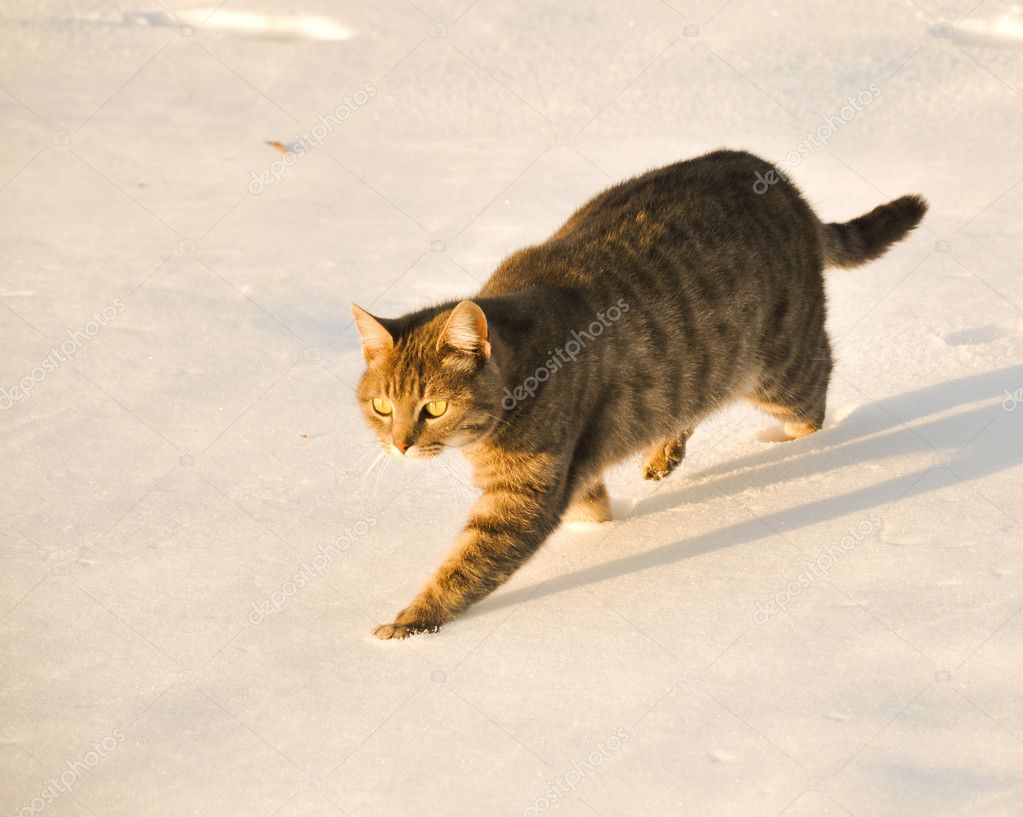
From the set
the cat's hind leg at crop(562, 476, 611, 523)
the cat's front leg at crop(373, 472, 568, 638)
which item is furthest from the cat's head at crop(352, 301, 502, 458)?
the cat's hind leg at crop(562, 476, 611, 523)

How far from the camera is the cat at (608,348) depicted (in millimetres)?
3732

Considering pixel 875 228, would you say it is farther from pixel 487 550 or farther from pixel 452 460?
pixel 487 550

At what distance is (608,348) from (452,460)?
99cm

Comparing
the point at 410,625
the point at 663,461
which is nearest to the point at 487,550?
the point at 410,625

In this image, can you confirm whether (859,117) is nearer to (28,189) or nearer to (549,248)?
(549,248)

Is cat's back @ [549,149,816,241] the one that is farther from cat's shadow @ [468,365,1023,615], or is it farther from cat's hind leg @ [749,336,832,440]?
cat's shadow @ [468,365,1023,615]

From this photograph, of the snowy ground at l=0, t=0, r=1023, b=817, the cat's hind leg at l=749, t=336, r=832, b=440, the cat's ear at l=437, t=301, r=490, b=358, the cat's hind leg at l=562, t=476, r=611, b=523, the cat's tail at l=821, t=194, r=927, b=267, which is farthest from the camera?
the cat's tail at l=821, t=194, r=927, b=267

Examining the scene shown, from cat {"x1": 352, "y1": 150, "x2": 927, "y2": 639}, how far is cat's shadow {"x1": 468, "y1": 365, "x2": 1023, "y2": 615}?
0.59 ft

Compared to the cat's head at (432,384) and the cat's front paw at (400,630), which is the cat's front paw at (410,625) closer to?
the cat's front paw at (400,630)

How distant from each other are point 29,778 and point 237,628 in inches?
30.5

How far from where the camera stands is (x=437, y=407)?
3705 mm

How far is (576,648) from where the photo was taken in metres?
3.56

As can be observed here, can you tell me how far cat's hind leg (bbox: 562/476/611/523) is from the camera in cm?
427

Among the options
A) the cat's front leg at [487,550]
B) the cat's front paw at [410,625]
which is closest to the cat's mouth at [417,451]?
the cat's front leg at [487,550]
